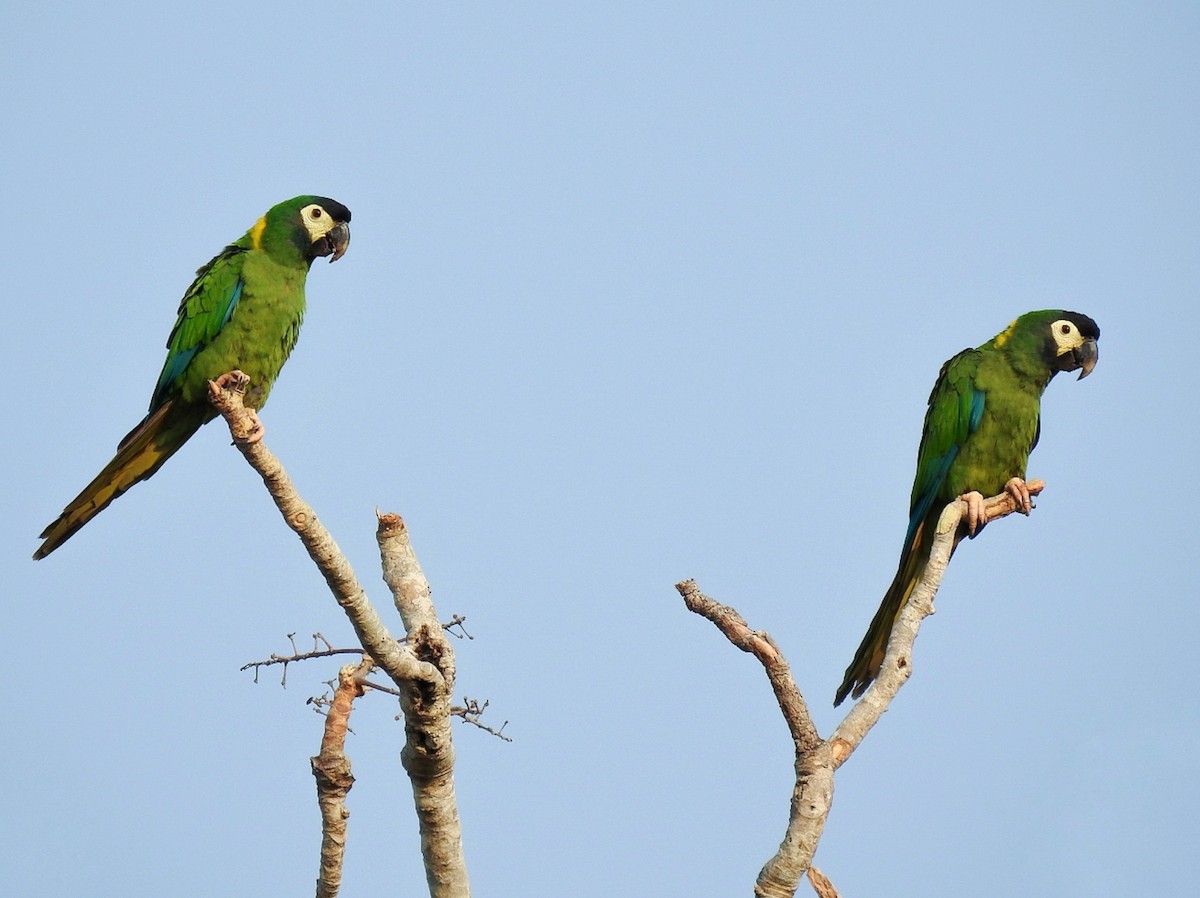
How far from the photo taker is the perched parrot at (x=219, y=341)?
690cm

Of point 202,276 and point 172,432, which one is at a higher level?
point 202,276

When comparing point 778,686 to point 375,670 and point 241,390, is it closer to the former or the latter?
point 375,670

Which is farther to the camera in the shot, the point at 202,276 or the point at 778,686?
the point at 202,276

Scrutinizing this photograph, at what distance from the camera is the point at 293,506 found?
476 centimetres

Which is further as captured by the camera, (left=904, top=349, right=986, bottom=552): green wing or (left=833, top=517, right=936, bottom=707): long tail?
(left=904, top=349, right=986, bottom=552): green wing

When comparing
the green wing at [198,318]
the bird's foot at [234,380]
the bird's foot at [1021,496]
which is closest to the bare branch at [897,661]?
the bird's foot at [1021,496]

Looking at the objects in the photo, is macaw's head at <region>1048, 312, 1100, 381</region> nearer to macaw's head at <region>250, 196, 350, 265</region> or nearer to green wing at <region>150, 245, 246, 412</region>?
macaw's head at <region>250, 196, 350, 265</region>

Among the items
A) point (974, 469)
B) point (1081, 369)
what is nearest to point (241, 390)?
point (974, 469)

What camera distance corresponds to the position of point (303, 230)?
24.9 feet

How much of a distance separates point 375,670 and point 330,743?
14.3 inches

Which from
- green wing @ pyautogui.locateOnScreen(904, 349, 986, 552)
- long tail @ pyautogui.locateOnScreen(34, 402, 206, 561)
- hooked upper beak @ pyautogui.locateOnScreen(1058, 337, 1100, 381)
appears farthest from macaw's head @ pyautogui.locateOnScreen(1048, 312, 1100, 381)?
long tail @ pyautogui.locateOnScreen(34, 402, 206, 561)

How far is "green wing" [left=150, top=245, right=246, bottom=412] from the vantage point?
7043 mm

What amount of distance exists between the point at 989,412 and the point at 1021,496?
0.89 meters

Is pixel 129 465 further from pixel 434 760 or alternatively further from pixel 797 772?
pixel 797 772
